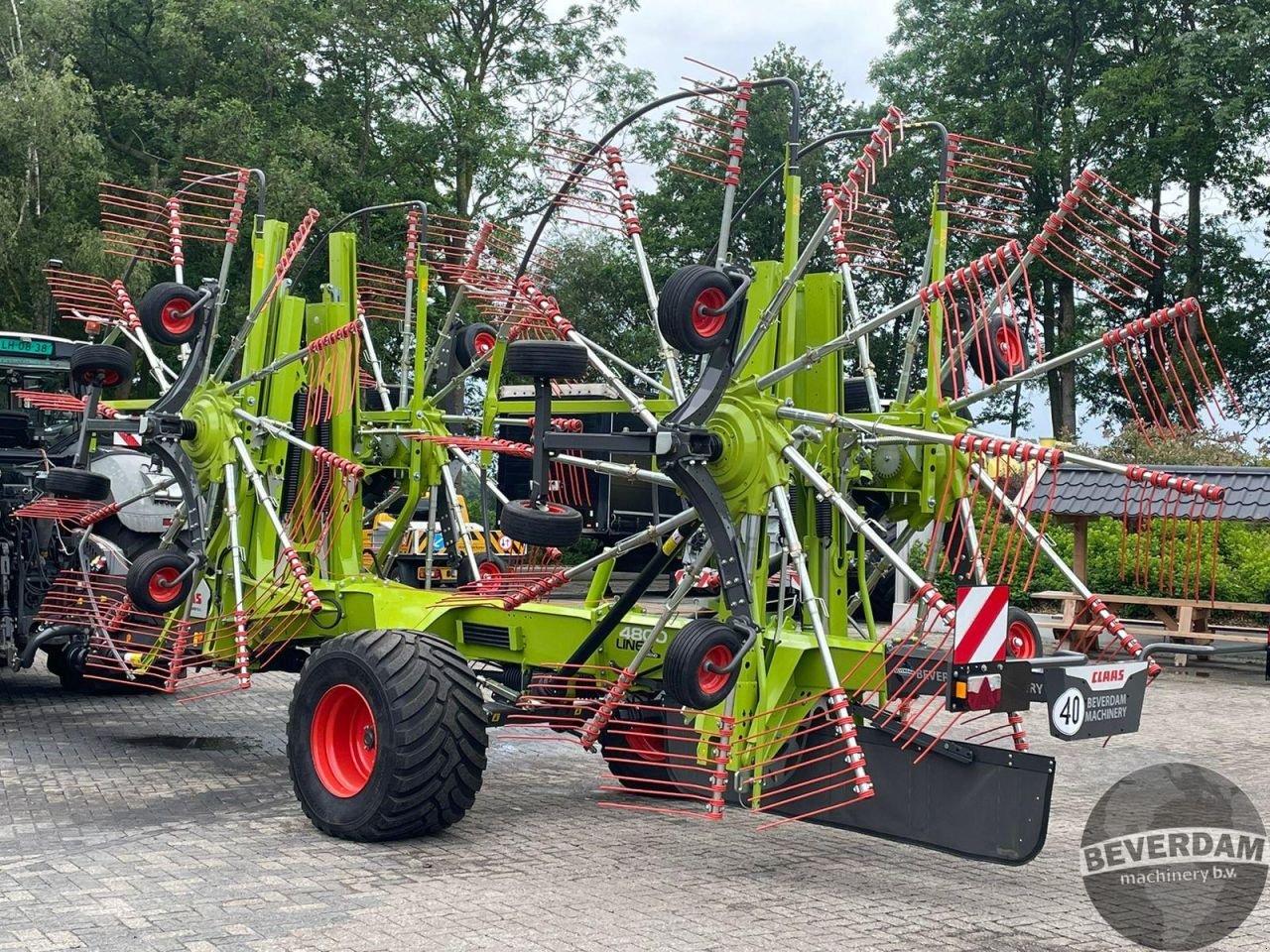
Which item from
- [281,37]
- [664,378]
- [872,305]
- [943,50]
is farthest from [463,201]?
[664,378]

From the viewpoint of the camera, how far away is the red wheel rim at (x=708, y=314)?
6.59m

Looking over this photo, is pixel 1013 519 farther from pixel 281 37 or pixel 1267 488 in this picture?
pixel 281 37

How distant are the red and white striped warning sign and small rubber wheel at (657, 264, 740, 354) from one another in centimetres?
160

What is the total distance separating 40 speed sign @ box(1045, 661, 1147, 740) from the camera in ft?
19.4

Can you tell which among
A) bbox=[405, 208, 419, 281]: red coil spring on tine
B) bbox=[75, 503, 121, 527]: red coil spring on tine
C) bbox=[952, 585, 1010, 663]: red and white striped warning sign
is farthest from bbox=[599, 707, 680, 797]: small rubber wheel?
bbox=[75, 503, 121, 527]: red coil spring on tine

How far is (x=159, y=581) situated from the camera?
9.38m

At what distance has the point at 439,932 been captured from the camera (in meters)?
5.79

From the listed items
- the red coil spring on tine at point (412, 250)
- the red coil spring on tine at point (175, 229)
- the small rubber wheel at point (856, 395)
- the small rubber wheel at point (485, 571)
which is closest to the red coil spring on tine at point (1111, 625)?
the small rubber wheel at point (856, 395)

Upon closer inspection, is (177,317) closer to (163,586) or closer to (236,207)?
(236,207)

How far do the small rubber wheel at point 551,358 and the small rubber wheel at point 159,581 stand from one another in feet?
11.3

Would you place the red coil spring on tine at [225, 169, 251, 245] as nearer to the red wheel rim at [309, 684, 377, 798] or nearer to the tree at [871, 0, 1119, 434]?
the red wheel rim at [309, 684, 377, 798]

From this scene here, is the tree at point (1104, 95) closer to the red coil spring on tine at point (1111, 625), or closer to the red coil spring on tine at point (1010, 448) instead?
the red coil spring on tine at point (1111, 625)

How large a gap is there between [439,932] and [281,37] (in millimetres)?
29521

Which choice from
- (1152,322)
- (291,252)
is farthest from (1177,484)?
(291,252)
